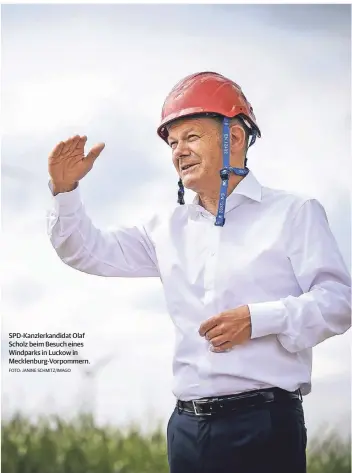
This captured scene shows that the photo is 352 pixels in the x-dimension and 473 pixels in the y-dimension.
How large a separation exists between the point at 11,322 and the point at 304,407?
83 cm

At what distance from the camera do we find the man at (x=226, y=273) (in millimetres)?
1651

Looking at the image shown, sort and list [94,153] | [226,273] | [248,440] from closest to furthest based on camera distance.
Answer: [248,440] → [226,273] → [94,153]

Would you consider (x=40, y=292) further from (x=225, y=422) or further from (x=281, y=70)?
(x=281, y=70)

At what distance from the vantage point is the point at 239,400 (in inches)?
64.9

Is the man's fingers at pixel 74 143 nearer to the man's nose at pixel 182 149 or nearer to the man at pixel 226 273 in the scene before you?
the man at pixel 226 273

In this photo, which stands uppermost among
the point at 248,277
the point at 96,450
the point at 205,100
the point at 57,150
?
the point at 205,100

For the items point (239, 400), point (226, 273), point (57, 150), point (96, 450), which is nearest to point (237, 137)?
point (226, 273)

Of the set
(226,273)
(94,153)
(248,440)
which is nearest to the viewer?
(248,440)

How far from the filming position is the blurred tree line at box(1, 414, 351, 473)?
192 cm

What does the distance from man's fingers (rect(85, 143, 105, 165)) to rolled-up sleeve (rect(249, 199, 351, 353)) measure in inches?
21.0

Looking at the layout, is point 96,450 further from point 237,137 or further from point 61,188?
point 237,137

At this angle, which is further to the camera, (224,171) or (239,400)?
(224,171)

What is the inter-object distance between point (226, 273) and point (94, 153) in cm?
46

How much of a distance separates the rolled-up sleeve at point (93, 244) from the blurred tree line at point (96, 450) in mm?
418
